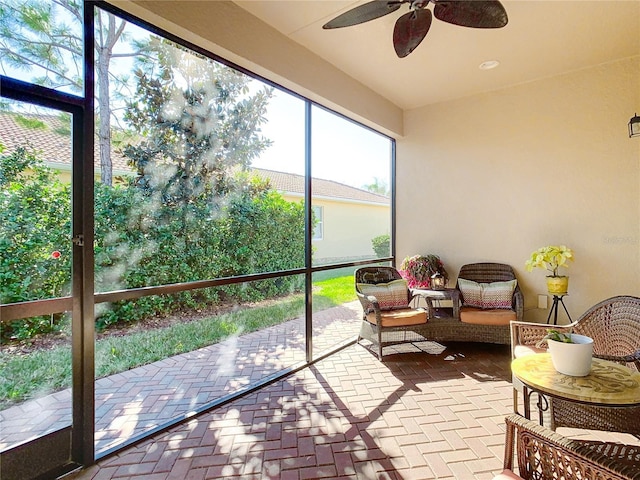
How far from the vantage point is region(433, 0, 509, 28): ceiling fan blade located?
81.8 inches

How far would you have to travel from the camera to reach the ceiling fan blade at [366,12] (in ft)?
7.21

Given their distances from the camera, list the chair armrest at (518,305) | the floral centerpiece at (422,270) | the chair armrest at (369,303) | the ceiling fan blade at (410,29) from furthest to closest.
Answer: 1. the floral centerpiece at (422,270)
2. the chair armrest at (518,305)
3. the chair armrest at (369,303)
4. the ceiling fan blade at (410,29)

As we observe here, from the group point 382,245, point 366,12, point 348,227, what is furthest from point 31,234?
point 382,245

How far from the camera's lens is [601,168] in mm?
3725

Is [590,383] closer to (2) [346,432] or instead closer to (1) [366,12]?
(2) [346,432]

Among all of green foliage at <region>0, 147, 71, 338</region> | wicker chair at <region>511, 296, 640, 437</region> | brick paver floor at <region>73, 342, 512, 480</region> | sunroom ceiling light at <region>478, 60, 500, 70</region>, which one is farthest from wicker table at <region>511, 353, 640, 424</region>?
sunroom ceiling light at <region>478, 60, 500, 70</region>

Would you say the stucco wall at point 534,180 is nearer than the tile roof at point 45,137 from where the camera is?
No

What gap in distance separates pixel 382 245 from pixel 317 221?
1569 millimetres

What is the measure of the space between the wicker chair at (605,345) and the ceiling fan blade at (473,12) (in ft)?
6.89

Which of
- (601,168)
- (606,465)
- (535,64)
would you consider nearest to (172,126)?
(606,465)

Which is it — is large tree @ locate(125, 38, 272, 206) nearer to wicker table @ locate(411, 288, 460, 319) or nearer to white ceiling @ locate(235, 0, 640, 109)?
white ceiling @ locate(235, 0, 640, 109)

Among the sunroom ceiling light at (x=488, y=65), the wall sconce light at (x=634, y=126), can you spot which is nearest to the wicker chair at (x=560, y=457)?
the wall sconce light at (x=634, y=126)

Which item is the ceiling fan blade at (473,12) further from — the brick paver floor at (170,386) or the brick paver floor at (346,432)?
the brick paver floor at (170,386)

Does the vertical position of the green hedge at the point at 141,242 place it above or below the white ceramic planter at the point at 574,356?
above
